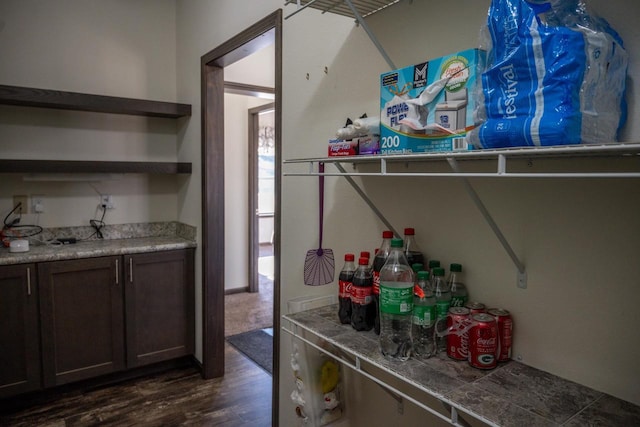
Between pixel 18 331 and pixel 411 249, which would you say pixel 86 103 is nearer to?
pixel 18 331

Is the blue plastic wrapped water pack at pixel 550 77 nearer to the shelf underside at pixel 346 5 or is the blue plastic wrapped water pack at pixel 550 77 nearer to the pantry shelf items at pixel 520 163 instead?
the pantry shelf items at pixel 520 163

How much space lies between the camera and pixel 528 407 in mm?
884

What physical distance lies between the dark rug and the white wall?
1182mm

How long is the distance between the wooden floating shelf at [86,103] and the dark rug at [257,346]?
1.90 meters

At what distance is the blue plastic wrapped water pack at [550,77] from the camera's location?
0.78 metres

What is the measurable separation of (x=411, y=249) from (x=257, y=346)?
8.40ft

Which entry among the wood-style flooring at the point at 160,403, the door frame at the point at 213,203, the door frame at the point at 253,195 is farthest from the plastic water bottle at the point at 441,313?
the door frame at the point at 253,195

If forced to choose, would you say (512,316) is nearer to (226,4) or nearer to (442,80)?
(442,80)

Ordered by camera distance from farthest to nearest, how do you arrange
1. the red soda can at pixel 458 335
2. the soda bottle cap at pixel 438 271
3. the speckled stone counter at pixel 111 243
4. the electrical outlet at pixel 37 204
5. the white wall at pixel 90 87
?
the electrical outlet at pixel 37 204 → the white wall at pixel 90 87 → the speckled stone counter at pixel 111 243 → the soda bottle cap at pixel 438 271 → the red soda can at pixel 458 335

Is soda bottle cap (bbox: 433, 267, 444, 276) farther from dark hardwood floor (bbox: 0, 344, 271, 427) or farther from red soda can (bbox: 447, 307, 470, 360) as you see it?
dark hardwood floor (bbox: 0, 344, 271, 427)

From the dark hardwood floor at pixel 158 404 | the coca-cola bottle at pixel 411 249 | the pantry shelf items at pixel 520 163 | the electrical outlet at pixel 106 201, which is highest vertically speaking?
the pantry shelf items at pixel 520 163

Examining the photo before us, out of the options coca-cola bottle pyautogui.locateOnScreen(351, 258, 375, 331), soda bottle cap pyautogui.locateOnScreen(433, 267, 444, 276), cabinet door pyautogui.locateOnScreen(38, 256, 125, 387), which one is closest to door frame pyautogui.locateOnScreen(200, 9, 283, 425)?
cabinet door pyautogui.locateOnScreen(38, 256, 125, 387)

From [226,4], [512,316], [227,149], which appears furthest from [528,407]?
[227,149]

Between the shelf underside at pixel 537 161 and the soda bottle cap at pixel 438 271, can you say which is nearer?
the shelf underside at pixel 537 161
